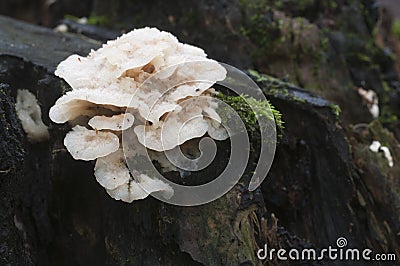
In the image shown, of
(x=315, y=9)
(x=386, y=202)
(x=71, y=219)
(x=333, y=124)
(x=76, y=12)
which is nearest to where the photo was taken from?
(x=71, y=219)

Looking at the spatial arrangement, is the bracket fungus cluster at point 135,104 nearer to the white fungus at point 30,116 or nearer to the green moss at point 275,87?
the white fungus at point 30,116

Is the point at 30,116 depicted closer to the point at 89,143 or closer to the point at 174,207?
the point at 89,143

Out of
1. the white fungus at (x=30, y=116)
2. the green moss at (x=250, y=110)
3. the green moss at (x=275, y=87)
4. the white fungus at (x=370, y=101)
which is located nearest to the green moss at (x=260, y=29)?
the white fungus at (x=370, y=101)

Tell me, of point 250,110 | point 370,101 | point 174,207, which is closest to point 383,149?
point 370,101

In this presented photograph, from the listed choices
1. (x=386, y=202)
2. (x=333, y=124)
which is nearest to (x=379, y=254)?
(x=386, y=202)

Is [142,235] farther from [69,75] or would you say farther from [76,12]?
[76,12]

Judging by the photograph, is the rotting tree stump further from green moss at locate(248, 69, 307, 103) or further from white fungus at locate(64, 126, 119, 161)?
white fungus at locate(64, 126, 119, 161)

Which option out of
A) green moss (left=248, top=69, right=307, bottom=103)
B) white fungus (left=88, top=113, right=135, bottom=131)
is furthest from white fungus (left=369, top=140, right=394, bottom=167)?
white fungus (left=88, top=113, right=135, bottom=131)
